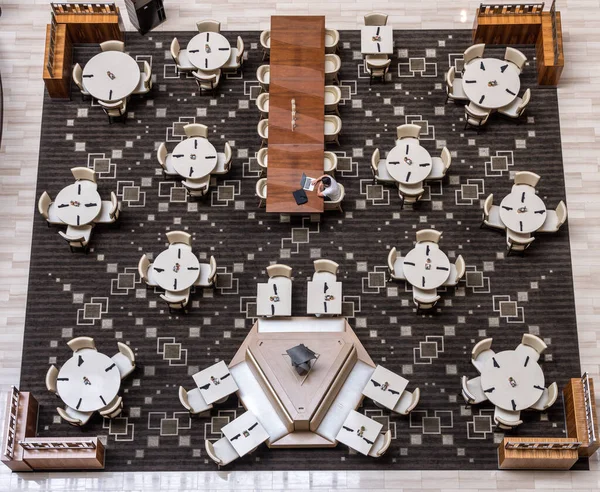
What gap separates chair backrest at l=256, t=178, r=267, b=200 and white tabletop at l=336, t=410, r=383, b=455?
14.4 feet

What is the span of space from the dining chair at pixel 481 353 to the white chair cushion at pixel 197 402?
4.67 metres

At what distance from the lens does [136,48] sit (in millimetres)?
20688

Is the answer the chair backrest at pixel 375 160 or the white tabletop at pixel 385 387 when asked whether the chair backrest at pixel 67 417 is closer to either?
the white tabletop at pixel 385 387

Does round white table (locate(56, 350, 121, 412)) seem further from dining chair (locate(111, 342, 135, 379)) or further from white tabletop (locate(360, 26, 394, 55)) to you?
white tabletop (locate(360, 26, 394, 55))

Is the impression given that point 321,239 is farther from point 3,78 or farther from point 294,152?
point 3,78

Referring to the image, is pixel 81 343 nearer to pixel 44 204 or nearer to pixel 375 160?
pixel 44 204

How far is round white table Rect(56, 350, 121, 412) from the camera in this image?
17.5 metres

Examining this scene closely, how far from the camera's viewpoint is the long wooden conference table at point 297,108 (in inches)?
742

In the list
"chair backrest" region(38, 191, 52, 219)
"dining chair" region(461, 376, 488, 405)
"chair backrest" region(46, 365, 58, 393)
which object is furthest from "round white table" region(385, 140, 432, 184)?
A: "chair backrest" region(46, 365, 58, 393)

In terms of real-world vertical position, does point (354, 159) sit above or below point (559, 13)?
below

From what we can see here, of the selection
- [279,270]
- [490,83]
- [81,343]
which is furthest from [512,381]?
[81,343]

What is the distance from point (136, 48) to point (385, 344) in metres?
7.80

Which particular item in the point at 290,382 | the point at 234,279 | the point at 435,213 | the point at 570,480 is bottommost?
the point at 570,480

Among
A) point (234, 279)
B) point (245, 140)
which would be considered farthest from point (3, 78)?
point (234, 279)
